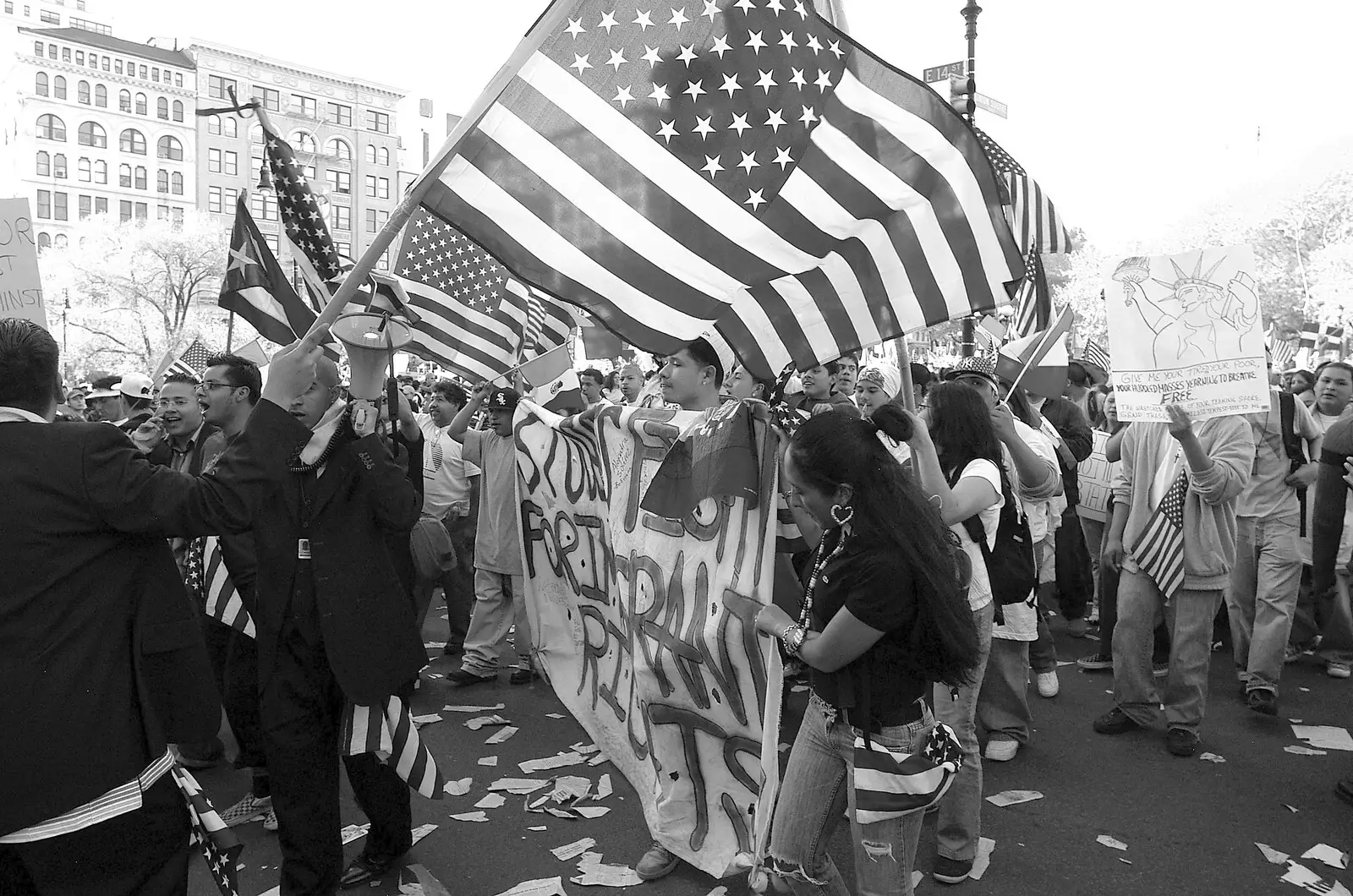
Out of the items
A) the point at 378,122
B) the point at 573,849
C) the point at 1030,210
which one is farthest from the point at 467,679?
the point at 378,122

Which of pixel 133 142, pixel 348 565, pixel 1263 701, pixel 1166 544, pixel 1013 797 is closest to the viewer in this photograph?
pixel 348 565

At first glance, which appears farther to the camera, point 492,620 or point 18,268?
point 492,620

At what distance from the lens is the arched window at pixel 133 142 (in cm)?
8494

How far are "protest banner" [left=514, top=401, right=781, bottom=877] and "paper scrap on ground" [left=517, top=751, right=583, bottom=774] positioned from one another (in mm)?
877

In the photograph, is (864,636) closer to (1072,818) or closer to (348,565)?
(348,565)

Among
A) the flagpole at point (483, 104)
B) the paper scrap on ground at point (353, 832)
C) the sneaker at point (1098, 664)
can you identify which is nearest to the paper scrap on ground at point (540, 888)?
the paper scrap on ground at point (353, 832)

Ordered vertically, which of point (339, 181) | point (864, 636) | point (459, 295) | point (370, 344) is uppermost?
point (339, 181)

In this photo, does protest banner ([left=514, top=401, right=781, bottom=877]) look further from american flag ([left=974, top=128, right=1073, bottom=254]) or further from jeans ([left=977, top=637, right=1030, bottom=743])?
american flag ([left=974, top=128, right=1073, bottom=254])

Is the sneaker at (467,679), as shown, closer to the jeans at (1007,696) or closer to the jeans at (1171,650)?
the jeans at (1007,696)

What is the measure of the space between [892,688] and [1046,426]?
16.2 feet

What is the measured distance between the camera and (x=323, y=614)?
12.6 feet

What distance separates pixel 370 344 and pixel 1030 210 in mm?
8768

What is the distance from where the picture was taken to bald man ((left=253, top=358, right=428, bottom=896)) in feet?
12.6

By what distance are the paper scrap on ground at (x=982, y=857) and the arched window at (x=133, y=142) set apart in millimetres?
98402
